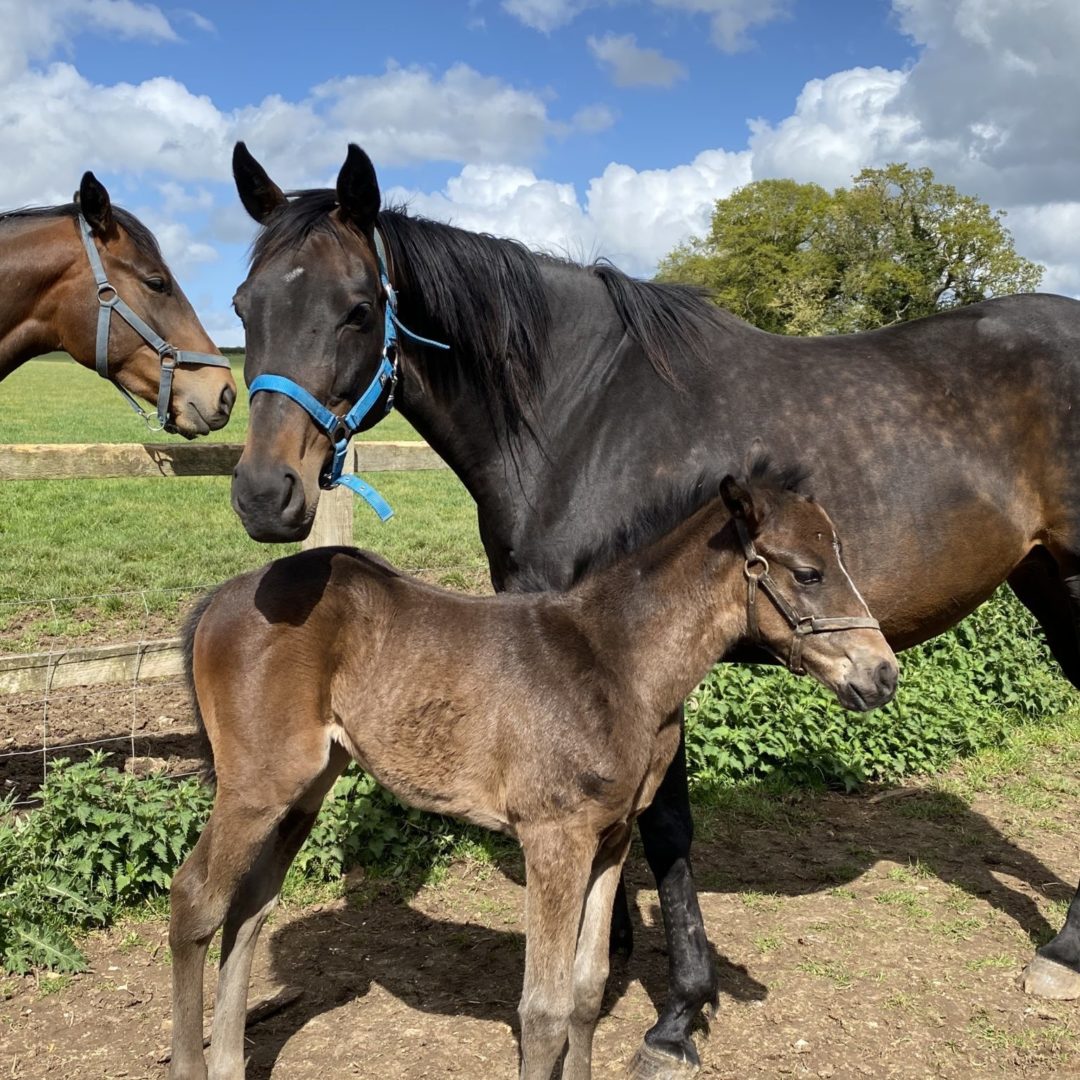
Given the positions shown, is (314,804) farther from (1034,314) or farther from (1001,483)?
(1034,314)

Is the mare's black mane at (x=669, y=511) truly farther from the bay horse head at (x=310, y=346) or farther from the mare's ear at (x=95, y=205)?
the mare's ear at (x=95, y=205)

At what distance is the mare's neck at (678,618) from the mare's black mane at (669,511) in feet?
0.32

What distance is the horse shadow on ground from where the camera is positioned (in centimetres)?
364

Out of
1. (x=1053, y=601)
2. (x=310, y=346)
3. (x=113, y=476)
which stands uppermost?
(x=310, y=346)

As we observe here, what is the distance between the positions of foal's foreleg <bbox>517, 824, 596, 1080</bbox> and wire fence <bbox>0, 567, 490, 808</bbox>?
217cm

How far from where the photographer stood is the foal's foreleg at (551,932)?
2.64 metres

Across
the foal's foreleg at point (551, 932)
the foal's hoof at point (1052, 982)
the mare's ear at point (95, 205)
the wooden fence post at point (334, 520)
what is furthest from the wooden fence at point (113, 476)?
the foal's hoof at point (1052, 982)

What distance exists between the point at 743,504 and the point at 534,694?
0.78 m

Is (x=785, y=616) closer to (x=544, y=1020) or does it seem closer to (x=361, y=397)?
(x=544, y=1020)

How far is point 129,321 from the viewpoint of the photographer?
395cm

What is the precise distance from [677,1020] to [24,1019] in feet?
7.16

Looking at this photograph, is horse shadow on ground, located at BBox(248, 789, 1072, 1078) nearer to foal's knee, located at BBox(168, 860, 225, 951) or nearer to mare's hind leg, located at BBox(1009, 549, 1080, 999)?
mare's hind leg, located at BBox(1009, 549, 1080, 999)

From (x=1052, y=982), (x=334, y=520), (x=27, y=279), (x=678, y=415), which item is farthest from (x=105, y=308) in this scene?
(x=1052, y=982)

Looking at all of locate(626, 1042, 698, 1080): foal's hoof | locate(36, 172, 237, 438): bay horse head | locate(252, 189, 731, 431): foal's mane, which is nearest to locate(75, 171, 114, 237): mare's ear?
locate(36, 172, 237, 438): bay horse head
